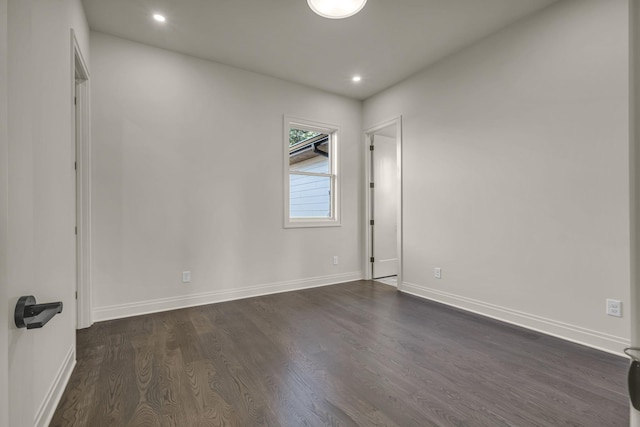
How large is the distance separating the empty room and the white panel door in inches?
17.1

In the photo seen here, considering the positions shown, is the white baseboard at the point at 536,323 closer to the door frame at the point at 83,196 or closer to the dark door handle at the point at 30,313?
the dark door handle at the point at 30,313

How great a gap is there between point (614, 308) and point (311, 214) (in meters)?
3.32

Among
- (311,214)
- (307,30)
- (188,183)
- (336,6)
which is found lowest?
(311,214)

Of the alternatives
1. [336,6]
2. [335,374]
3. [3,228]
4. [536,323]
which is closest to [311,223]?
[335,374]

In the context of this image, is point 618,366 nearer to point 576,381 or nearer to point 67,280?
A: point 576,381

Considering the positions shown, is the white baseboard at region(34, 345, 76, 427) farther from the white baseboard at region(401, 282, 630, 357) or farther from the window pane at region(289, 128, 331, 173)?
the white baseboard at region(401, 282, 630, 357)

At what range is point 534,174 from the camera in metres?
2.80

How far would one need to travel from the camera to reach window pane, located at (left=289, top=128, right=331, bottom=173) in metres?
4.68

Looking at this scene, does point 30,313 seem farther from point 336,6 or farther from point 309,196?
point 309,196

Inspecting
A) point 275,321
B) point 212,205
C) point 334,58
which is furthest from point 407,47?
point 275,321

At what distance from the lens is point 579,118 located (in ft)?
8.26

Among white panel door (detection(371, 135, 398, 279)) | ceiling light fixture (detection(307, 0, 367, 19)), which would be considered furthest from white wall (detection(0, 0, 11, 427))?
white panel door (detection(371, 135, 398, 279))

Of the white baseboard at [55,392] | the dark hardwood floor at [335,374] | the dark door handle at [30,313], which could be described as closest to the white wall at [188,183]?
the dark hardwood floor at [335,374]

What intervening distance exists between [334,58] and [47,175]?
3006 millimetres
